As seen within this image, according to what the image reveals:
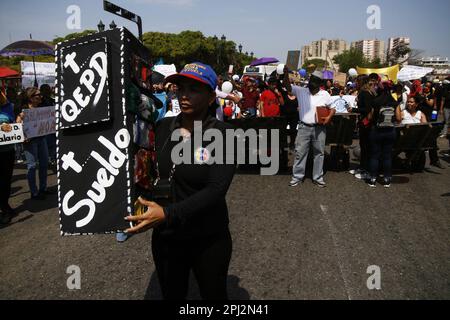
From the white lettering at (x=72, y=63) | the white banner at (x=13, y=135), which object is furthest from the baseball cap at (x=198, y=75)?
the white banner at (x=13, y=135)

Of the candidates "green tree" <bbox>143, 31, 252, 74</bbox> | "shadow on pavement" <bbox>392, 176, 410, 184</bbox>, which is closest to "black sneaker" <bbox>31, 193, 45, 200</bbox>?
"shadow on pavement" <bbox>392, 176, 410, 184</bbox>

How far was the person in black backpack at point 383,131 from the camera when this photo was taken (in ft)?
21.2

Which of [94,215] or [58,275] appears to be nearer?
[94,215]

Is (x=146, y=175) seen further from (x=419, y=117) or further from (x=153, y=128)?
(x=419, y=117)

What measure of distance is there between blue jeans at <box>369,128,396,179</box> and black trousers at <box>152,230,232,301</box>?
550 centimetres

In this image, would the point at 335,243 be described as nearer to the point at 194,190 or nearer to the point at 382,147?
the point at 194,190

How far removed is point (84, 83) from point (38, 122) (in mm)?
5280

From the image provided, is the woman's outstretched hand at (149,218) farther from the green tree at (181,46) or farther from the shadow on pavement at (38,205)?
the green tree at (181,46)

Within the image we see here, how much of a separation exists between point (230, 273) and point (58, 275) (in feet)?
6.15

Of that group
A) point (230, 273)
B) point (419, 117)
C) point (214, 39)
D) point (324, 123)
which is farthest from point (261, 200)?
point (214, 39)

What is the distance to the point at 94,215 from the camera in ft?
6.34

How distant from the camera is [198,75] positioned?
6.40 feet

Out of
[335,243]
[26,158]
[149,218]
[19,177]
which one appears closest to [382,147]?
[335,243]

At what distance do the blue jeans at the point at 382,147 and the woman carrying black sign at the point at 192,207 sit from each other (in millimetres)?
5492
